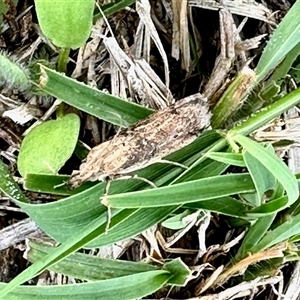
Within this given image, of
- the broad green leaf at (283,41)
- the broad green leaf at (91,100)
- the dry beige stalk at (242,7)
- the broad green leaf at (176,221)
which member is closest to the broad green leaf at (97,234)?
the broad green leaf at (176,221)

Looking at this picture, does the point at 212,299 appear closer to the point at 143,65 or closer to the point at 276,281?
the point at 276,281

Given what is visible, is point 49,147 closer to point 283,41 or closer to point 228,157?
point 228,157

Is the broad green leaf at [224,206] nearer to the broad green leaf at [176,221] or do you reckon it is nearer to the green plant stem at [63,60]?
the broad green leaf at [176,221]

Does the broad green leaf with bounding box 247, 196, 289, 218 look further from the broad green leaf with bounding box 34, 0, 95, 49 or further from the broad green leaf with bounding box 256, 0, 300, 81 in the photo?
the broad green leaf with bounding box 34, 0, 95, 49

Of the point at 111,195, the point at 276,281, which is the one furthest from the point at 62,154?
the point at 276,281

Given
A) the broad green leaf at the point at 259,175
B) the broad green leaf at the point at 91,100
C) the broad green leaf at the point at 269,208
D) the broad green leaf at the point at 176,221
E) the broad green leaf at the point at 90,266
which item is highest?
the broad green leaf at the point at 91,100

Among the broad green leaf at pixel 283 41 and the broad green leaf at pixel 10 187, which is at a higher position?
the broad green leaf at pixel 283 41

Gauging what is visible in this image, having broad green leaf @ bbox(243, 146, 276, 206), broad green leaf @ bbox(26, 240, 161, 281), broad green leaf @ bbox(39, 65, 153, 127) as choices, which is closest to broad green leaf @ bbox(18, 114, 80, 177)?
broad green leaf @ bbox(39, 65, 153, 127)
